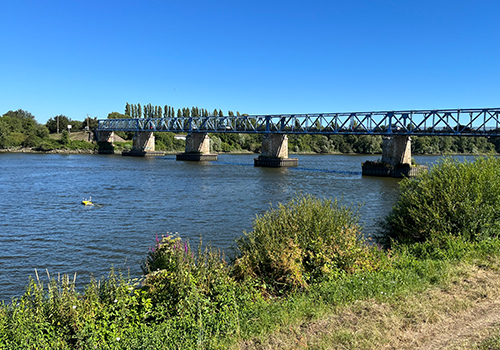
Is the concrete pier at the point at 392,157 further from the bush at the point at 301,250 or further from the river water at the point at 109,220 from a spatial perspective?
the bush at the point at 301,250

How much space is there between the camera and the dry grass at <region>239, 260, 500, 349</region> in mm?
6664

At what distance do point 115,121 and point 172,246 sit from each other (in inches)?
6233

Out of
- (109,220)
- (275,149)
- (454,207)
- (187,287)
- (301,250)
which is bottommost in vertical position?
(109,220)

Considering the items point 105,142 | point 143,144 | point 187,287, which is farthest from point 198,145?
point 187,287

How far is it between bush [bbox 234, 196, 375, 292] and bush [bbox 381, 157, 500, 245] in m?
3.95

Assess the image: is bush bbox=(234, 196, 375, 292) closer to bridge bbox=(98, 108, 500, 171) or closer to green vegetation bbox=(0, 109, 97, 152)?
bridge bbox=(98, 108, 500, 171)

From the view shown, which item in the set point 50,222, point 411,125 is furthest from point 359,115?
point 50,222

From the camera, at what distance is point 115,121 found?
6211 inches

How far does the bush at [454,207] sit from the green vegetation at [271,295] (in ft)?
1.93

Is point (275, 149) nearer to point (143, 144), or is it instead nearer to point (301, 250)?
point (143, 144)

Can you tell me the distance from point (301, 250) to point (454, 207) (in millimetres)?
7209

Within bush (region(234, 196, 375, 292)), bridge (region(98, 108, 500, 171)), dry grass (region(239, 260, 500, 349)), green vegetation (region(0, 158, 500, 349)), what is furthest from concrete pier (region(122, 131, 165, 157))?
dry grass (region(239, 260, 500, 349))

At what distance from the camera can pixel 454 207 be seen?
13922mm

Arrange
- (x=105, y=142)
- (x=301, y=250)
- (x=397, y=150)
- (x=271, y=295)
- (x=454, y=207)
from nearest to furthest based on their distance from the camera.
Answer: (x=271, y=295) < (x=301, y=250) < (x=454, y=207) < (x=397, y=150) < (x=105, y=142)
